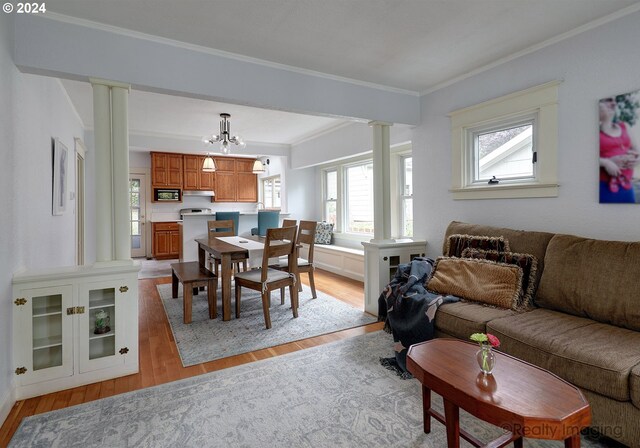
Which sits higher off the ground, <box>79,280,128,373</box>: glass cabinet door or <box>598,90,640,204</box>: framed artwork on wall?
<box>598,90,640,204</box>: framed artwork on wall

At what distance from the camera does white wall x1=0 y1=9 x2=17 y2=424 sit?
6.24 feet

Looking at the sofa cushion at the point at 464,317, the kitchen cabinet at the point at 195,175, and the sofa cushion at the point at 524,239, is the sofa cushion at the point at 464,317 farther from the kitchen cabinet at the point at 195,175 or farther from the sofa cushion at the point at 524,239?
the kitchen cabinet at the point at 195,175

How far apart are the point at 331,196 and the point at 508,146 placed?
409 centimetres

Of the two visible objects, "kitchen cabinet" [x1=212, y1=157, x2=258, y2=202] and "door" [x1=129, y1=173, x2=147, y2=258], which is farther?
"kitchen cabinet" [x1=212, y1=157, x2=258, y2=202]

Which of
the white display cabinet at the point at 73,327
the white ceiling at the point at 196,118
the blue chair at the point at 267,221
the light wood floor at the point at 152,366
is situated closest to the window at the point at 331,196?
the white ceiling at the point at 196,118

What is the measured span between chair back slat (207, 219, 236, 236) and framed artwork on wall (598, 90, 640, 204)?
4.21 metres

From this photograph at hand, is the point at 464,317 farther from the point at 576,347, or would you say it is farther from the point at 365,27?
the point at 365,27

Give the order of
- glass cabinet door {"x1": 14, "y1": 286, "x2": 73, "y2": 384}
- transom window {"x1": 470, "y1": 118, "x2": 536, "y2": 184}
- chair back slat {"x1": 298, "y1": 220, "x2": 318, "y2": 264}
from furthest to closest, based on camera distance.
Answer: chair back slat {"x1": 298, "y1": 220, "x2": 318, "y2": 264}, transom window {"x1": 470, "y1": 118, "x2": 536, "y2": 184}, glass cabinet door {"x1": 14, "y1": 286, "x2": 73, "y2": 384}

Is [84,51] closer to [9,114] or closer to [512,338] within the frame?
[9,114]

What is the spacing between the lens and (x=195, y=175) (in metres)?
7.89

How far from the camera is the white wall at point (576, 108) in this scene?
229 cm

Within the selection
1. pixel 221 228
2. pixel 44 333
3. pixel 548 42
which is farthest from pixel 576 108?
pixel 221 228

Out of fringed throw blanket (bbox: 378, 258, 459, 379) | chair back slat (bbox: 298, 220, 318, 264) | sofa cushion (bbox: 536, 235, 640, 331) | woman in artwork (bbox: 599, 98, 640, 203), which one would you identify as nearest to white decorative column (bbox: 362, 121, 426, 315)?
fringed throw blanket (bbox: 378, 258, 459, 379)

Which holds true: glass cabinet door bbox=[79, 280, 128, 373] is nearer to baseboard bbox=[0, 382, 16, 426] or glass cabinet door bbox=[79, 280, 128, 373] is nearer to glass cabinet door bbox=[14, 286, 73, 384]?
glass cabinet door bbox=[14, 286, 73, 384]
